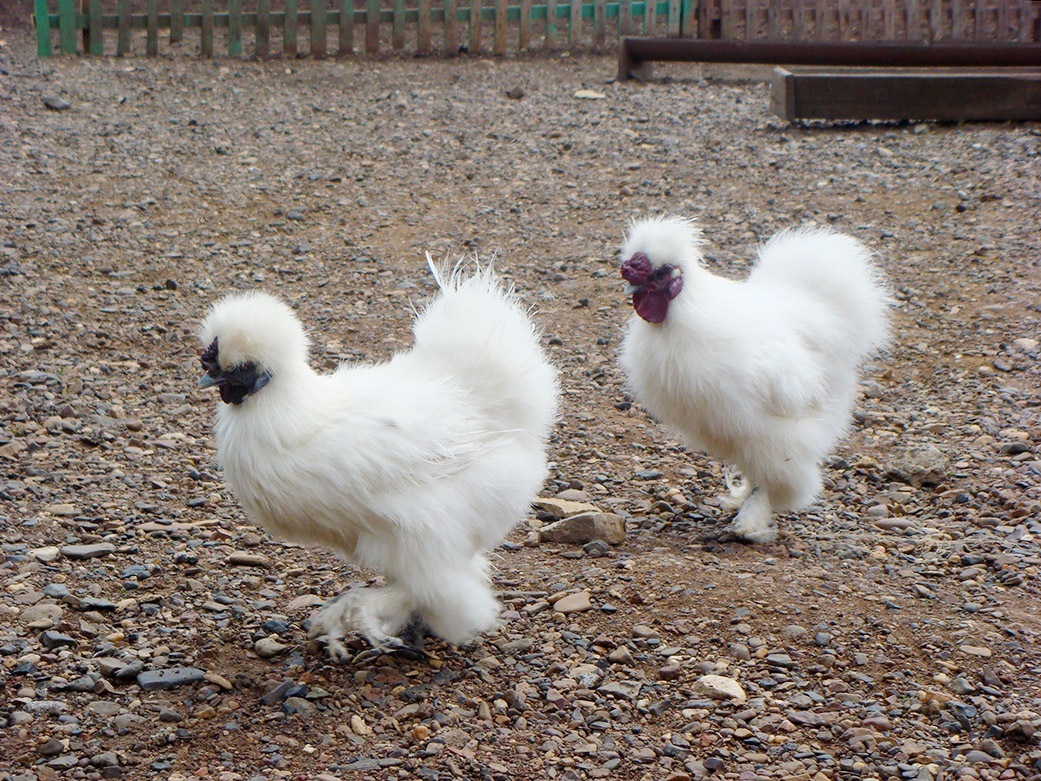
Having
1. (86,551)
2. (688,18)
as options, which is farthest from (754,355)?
(688,18)

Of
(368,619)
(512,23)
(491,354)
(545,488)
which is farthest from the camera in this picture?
(512,23)

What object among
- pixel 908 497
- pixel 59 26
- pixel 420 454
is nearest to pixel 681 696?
pixel 420 454

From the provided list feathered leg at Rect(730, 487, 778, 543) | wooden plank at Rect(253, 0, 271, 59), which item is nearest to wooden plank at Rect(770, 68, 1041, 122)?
wooden plank at Rect(253, 0, 271, 59)

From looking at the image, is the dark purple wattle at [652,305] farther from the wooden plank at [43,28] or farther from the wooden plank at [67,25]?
the wooden plank at [67,25]

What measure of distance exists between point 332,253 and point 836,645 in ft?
17.5

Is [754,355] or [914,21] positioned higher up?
[914,21]

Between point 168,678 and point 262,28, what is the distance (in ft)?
37.4

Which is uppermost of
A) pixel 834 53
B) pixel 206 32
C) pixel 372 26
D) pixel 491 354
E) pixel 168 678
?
pixel 372 26

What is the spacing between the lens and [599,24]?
14.7 metres

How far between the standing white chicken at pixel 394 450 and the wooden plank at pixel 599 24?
1158cm

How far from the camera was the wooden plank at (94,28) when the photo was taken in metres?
13.2

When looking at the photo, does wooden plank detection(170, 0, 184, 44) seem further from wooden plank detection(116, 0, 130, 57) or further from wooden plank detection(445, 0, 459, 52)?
wooden plank detection(445, 0, 459, 52)

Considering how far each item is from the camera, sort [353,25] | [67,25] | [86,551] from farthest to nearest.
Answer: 1. [353,25]
2. [67,25]
3. [86,551]

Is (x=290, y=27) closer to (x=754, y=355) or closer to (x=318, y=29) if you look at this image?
(x=318, y=29)
